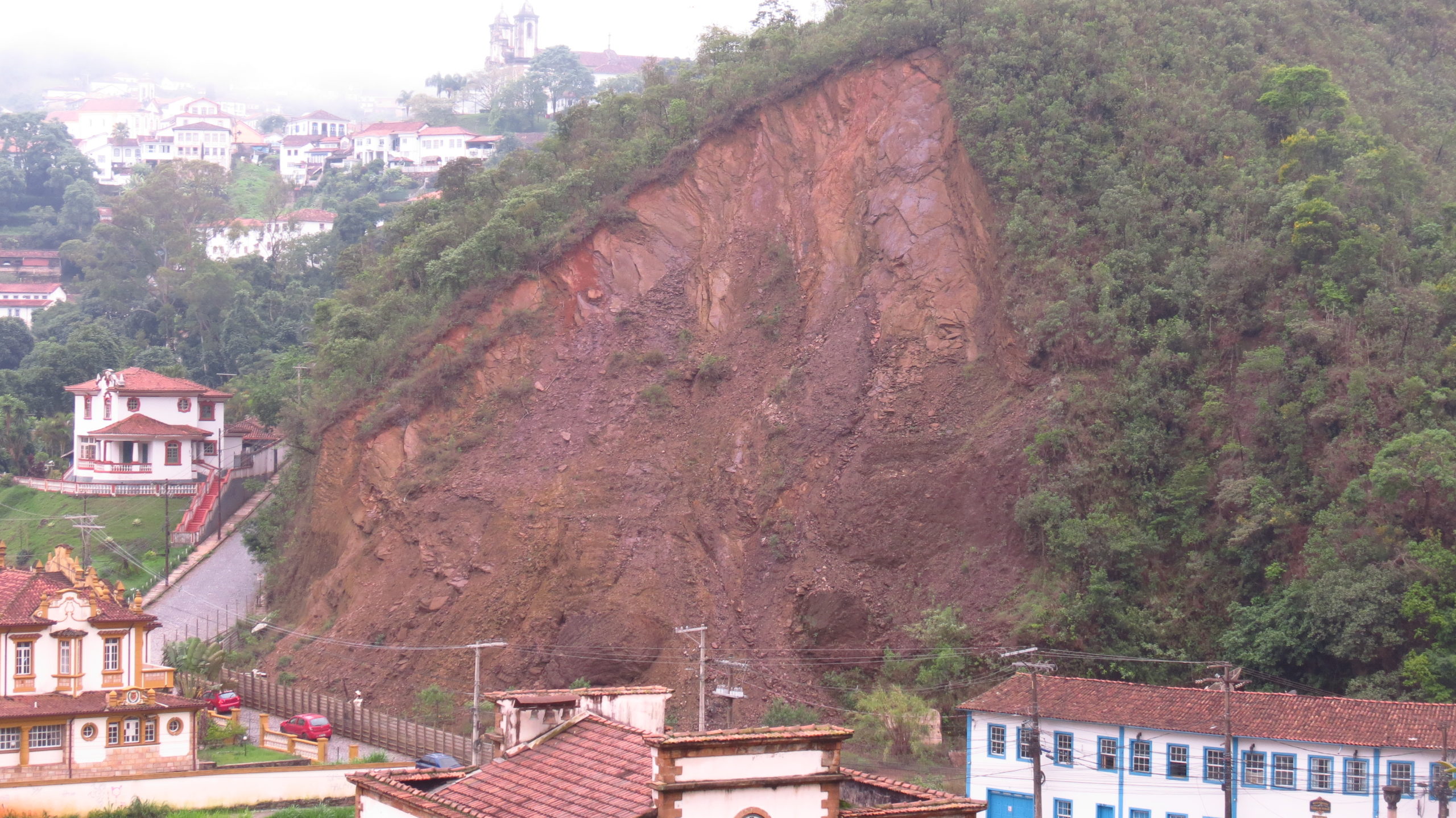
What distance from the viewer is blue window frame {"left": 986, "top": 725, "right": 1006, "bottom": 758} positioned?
31125 millimetres

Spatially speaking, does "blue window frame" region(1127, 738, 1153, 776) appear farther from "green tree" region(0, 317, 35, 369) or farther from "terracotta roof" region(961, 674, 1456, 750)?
"green tree" region(0, 317, 35, 369)

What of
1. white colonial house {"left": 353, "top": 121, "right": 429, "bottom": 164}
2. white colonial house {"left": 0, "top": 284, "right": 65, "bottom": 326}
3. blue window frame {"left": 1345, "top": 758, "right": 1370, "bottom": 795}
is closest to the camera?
blue window frame {"left": 1345, "top": 758, "right": 1370, "bottom": 795}

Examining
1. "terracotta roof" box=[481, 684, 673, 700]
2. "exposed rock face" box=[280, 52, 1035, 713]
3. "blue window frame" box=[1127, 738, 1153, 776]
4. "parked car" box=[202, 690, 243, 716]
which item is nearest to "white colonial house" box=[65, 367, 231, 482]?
"exposed rock face" box=[280, 52, 1035, 713]

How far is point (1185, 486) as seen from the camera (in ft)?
114

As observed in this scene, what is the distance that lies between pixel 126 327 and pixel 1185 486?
60318 mm

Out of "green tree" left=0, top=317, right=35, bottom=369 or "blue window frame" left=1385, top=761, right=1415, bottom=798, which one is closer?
"blue window frame" left=1385, top=761, right=1415, bottom=798

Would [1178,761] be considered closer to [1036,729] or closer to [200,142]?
[1036,729]

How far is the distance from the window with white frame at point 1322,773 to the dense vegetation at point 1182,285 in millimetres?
2585

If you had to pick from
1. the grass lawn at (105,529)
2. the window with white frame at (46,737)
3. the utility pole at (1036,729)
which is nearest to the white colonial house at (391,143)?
the grass lawn at (105,529)

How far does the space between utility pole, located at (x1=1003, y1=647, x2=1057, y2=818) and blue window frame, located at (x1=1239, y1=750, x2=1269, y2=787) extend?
12.4ft

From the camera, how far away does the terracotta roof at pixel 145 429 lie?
187 ft

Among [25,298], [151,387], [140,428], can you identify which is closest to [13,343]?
[25,298]

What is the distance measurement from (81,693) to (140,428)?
2780cm

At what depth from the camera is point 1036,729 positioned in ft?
91.2
